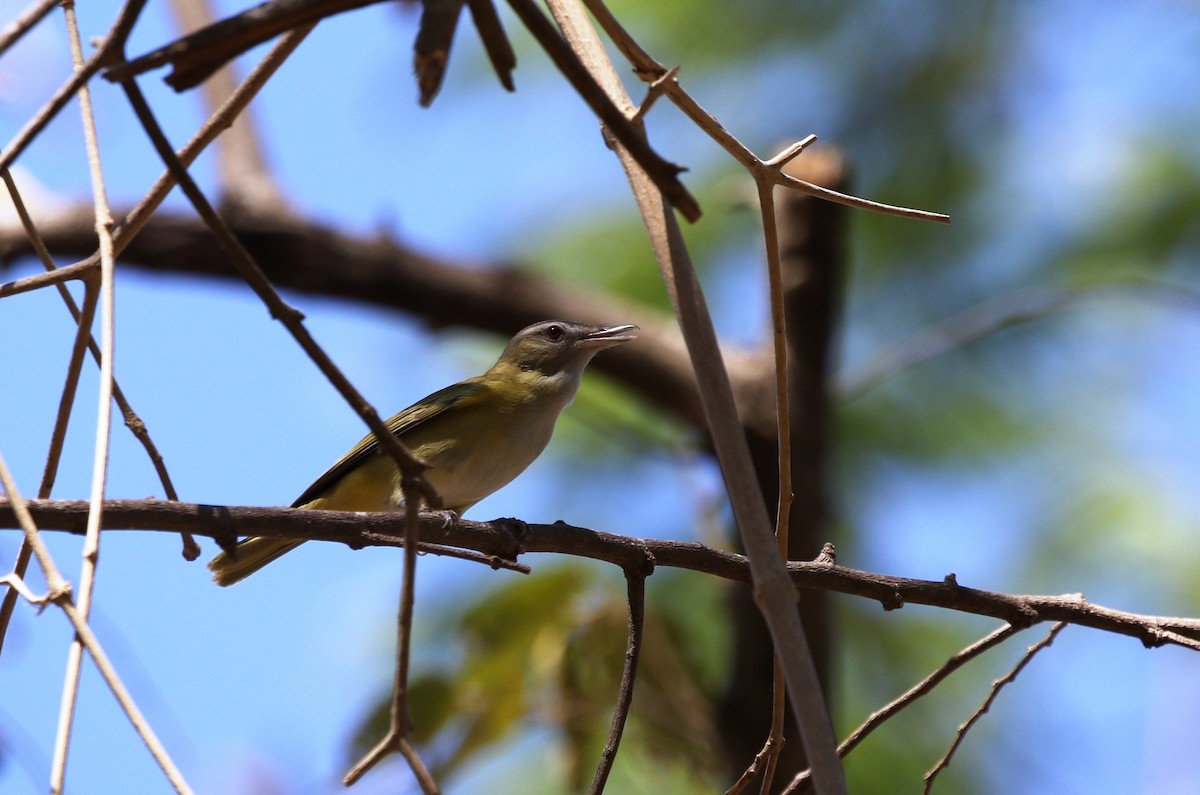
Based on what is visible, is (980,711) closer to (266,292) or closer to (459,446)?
(266,292)

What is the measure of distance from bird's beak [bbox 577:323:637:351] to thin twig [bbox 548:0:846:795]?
3216mm

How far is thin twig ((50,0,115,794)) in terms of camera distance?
1364mm

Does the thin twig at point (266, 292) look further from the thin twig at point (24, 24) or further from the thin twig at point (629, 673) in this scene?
the thin twig at point (629, 673)

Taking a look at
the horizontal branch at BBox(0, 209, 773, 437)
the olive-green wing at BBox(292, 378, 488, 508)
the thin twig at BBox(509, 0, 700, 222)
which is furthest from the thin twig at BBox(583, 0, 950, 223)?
the horizontal branch at BBox(0, 209, 773, 437)

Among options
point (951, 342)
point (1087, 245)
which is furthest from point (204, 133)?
point (1087, 245)

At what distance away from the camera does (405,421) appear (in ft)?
16.1

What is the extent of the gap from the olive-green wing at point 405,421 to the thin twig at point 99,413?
247 cm

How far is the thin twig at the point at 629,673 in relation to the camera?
1.80m

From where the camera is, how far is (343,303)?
7.10 meters

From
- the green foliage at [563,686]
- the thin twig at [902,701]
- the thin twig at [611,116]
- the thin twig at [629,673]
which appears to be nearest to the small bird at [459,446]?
the green foliage at [563,686]

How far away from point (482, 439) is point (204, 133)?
2.63 metres

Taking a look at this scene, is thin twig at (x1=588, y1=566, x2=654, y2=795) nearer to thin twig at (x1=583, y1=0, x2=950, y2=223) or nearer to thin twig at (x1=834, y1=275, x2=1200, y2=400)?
thin twig at (x1=583, y1=0, x2=950, y2=223)

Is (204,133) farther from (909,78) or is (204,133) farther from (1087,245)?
(1087,245)

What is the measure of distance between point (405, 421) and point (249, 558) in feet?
3.07
